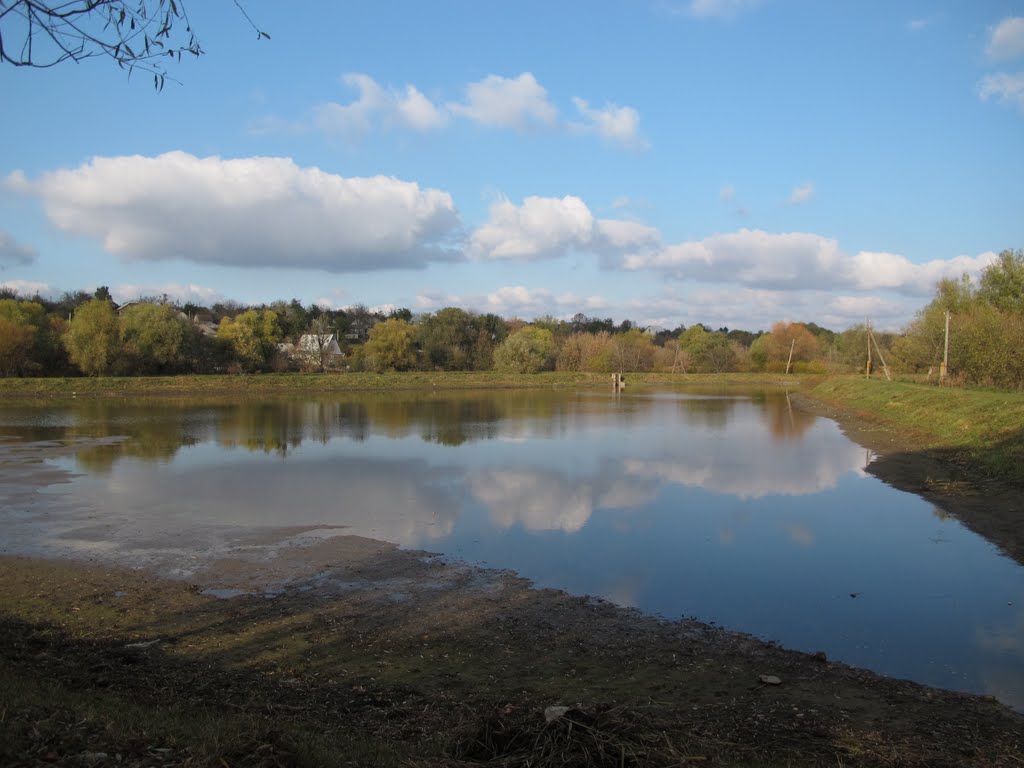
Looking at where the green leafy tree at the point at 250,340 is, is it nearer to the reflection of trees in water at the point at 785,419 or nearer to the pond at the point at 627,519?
the pond at the point at 627,519

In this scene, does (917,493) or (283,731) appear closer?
(283,731)

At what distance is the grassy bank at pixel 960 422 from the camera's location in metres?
16.3

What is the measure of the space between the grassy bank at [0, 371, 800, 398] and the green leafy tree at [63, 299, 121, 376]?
183cm

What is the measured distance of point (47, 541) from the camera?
34.9 feet

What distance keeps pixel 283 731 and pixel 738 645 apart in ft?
14.1

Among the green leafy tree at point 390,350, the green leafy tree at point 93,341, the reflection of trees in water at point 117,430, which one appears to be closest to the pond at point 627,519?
the reflection of trees in water at point 117,430

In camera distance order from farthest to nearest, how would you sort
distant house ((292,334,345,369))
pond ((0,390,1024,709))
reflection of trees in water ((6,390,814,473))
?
distant house ((292,334,345,369)), reflection of trees in water ((6,390,814,473)), pond ((0,390,1024,709))

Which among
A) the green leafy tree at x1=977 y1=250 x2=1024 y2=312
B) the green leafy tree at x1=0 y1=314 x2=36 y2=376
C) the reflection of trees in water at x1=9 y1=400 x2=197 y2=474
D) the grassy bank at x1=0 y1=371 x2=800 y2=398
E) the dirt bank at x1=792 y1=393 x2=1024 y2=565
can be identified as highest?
the green leafy tree at x1=977 y1=250 x2=1024 y2=312

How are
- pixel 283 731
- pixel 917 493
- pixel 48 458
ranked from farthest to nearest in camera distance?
1. pixel 48 458
2. pixel 917 493
3. pixel 283 731

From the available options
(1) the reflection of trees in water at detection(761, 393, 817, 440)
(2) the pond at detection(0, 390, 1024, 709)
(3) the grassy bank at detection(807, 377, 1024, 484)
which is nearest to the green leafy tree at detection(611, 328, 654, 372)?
(1) the reflection of trees in water at detection(761, 393, 817, 440)

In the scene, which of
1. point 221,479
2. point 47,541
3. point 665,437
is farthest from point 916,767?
point 665,437

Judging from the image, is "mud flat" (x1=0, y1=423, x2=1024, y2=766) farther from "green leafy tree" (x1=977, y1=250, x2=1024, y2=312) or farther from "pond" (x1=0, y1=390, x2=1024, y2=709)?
"green leafy tree" (x1=977, y1=250, x2=1024, y2=312)

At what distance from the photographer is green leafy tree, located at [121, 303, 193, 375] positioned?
176 ft

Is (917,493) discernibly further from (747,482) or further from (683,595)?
(683,595)
